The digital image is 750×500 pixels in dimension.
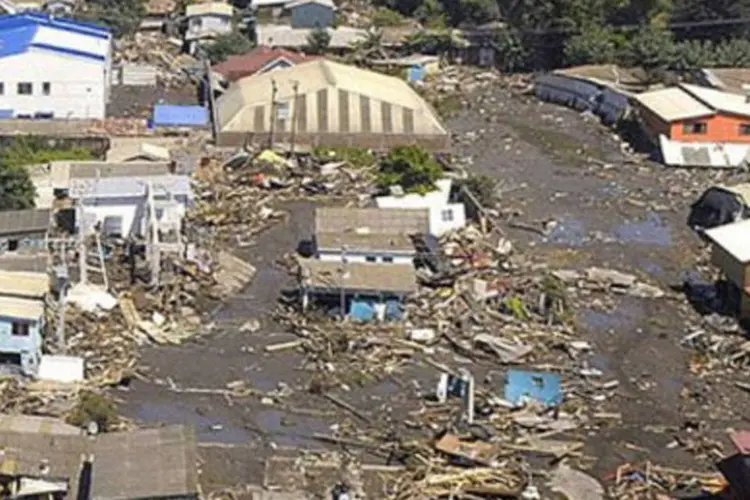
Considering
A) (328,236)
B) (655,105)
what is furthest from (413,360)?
(655,105)

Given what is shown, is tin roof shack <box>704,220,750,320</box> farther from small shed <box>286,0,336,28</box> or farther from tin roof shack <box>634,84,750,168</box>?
small shed <box>286,0,336,28</box>

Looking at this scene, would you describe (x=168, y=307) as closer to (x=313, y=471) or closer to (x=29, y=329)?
(x=29, y=329)

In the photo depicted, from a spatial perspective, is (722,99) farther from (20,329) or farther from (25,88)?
(20,329)

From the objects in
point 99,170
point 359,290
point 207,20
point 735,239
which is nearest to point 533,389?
point 359,290

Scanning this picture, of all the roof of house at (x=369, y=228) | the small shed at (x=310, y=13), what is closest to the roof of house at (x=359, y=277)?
the roof of house at (x=369, y=228)

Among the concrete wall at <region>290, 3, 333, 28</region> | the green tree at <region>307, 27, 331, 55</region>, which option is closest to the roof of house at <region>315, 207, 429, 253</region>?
the green tree at <region>307, 27, 331, 55</region>

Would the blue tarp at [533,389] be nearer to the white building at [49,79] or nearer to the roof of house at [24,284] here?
the roof of house at [24,284]

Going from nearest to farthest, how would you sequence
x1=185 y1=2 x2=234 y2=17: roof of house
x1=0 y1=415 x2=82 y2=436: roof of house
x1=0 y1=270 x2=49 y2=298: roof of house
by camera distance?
x1=0 y1=415 x2=82 y2=436: roof of house, x1=0 y1=270 x2=49 y2=298: roof of house, x1=185 y1=2 x2=234 y2=17: roof of house
